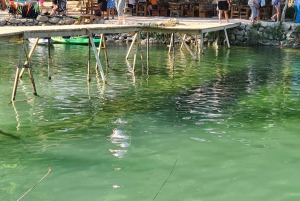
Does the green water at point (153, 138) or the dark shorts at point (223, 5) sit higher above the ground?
the dark shorts at point (223, 5)

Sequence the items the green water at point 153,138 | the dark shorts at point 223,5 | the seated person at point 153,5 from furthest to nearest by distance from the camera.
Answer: the seated person at point 153,5
the dark shorts at point 223,5
the green water at point 153,138

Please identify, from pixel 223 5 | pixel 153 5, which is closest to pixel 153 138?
pixel 223 5

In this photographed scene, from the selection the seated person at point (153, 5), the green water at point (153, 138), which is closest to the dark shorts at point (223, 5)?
the green water at point (153, 138)

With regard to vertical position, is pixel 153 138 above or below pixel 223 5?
below

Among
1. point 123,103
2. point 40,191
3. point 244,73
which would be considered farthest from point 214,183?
point 244,73

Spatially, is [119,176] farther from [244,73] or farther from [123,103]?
[244,73]

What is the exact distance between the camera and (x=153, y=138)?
6691mm

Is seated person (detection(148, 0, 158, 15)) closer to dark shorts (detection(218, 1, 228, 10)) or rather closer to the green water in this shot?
dark shorts (detection(218, 1, 228, 10))

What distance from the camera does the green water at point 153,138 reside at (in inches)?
196

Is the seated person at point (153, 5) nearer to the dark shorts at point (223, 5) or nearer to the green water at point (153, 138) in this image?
the dark shorts at point (223, 5)

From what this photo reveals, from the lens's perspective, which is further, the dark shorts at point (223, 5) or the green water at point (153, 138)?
the dark shorts at point (223, 5)

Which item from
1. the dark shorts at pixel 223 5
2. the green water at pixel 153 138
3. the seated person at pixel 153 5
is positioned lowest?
the green water at pixel 153 138

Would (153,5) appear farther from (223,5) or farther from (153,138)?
(153,138)

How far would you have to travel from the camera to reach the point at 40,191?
4.84 metres
